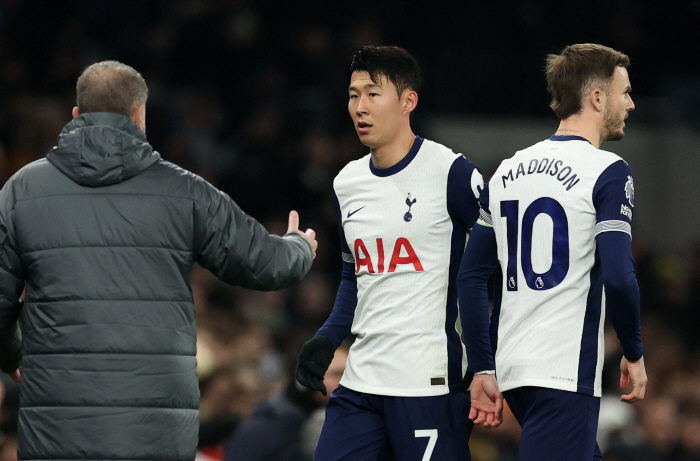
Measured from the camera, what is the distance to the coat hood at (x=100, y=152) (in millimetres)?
3791

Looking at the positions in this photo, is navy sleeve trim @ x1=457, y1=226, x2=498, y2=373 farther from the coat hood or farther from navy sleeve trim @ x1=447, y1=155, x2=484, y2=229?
the coat hood

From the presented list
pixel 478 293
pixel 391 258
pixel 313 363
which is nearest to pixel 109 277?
pixel 313 363

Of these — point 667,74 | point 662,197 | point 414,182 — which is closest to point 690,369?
point 662,197

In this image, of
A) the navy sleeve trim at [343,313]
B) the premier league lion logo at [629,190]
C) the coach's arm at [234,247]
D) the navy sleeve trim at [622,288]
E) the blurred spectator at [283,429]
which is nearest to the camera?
the navy sleeve trim at [622,288]

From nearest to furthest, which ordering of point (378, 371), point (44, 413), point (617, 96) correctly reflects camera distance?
point (44, 413) → point (617, 96) → point (378, 371)

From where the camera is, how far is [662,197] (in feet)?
40.9

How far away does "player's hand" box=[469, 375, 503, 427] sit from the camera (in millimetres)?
4020

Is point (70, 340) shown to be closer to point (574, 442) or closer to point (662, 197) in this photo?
point (574, 442)

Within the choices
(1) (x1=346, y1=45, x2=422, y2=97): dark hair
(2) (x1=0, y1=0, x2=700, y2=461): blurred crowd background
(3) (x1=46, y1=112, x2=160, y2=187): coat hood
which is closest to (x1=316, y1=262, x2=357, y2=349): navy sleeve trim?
(1) (x1=346, y1=45, x2=422, y2=97): dark hair

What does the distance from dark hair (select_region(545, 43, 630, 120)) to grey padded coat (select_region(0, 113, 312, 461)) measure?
128 centimetres

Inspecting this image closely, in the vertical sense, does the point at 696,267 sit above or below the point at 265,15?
below

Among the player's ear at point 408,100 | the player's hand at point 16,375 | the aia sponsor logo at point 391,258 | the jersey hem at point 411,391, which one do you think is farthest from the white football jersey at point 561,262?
the player's hand at point 16,375

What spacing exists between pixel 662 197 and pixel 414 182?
877 centimetres

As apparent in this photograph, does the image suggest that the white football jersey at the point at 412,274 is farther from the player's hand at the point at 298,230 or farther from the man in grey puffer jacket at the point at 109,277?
the man in grey puffer jacket at the point at 109,277
